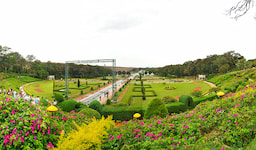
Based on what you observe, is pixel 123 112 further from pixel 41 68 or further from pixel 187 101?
pixel 41 68

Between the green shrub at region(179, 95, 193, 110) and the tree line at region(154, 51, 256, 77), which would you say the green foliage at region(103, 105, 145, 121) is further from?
the tree line at region(154, 51, 256, 77)

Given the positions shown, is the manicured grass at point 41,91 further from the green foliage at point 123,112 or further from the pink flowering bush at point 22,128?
the pink flowering bush at point 22,128

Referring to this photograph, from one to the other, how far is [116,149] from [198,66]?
39453mm

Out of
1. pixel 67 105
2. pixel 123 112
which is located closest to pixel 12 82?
pixel 67 105

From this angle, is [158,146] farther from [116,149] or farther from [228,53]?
[228,53]

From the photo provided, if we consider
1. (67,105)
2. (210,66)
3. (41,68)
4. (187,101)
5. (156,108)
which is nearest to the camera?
(156,108)

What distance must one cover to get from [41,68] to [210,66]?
168 ft

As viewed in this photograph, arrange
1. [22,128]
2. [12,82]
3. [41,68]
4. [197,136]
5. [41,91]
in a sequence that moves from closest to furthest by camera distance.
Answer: [22,128]
[197,136]
[41,91]
[12,82]
[41,68]

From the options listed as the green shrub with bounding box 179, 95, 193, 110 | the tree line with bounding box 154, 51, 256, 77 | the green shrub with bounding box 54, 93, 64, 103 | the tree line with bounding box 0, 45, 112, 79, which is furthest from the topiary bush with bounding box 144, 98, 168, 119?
the tree line with bounding box 154, 51, 256, 77

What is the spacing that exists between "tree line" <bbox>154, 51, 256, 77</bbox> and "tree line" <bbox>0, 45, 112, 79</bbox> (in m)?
16.4

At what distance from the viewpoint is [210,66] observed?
112 ft

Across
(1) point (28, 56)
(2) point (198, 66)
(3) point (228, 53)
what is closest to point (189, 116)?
(2) point (198, 66)

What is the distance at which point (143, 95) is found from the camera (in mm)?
13156

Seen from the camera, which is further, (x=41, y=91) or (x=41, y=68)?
(x=41, y=68)
